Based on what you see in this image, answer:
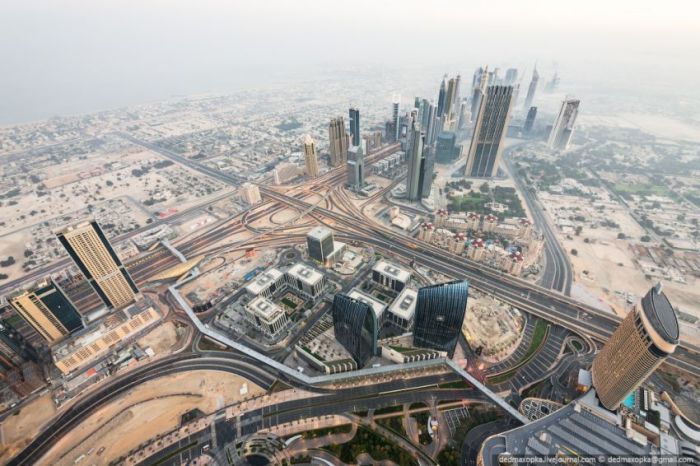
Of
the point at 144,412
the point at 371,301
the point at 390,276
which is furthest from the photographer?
the point at 390,276

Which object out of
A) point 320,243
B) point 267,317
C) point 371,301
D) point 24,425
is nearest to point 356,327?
point 371,301

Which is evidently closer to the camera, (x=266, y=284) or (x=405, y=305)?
(x=405, y=305)

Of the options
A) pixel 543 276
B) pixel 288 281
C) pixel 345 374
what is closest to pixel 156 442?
pixel 345 374

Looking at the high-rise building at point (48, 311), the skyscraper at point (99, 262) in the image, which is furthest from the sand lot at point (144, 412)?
the skyscraper at point (99, 262)

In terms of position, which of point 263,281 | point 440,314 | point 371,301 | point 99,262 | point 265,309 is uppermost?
point 99,262

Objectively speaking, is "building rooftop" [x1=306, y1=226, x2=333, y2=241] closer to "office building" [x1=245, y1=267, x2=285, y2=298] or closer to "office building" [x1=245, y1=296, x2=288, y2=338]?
"office building" [x1=245, y1=267, x2=285, y2=298]

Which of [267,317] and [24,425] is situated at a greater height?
[267,317]

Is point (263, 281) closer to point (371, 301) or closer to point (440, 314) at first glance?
point (371, 301)

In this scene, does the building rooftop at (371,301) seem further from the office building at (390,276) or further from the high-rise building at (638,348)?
the high-rise building at (638,348)
